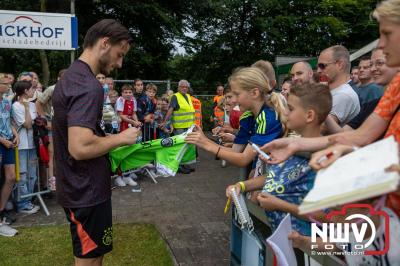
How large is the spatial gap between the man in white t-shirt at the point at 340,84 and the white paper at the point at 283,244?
1616mm

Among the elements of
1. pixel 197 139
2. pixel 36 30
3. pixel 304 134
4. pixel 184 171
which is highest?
pixel 36 30

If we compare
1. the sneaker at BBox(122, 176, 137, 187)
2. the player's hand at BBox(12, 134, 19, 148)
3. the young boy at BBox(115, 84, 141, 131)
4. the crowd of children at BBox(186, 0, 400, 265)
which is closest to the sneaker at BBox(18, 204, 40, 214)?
the player's hand at BBox(12, 134, 19, 148)

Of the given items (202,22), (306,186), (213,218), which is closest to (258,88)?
(306,186)

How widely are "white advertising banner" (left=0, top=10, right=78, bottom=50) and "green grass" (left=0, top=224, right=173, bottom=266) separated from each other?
4114mm

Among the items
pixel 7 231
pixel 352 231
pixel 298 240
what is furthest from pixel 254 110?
pixel 7 231

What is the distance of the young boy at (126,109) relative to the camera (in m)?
7.44

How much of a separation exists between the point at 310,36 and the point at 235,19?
191 inches

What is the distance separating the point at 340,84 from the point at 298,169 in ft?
6.00

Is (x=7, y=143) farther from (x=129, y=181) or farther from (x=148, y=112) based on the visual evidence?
(x=148, y=112)

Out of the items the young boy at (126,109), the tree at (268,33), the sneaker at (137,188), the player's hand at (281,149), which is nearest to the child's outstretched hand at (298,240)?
the player's hand at (281,149)

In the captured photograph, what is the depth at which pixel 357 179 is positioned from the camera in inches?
45.2

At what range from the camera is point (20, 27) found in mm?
7500

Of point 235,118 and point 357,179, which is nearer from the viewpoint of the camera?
point 357,179

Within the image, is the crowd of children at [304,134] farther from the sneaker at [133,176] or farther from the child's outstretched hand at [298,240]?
the sneaker at [133,176]
